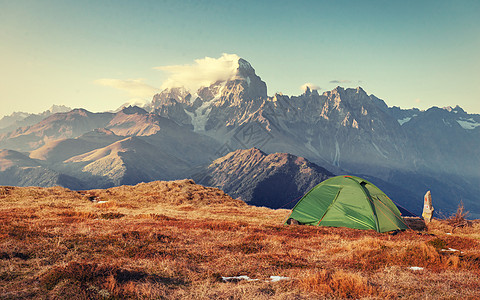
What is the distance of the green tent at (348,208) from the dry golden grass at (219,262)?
176 cm

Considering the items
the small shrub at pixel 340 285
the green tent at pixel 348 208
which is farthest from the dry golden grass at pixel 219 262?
the green tent at pixel 348 208

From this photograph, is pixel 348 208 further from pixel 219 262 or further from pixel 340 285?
pixel 340 285

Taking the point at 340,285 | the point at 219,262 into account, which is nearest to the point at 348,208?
the point at 219,262

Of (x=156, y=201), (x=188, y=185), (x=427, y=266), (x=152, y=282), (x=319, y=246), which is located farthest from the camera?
(x=188, y=185)

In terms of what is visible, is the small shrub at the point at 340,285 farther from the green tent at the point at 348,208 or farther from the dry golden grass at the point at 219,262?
the green tent at the point at 348,208

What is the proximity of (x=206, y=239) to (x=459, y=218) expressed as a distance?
22923 millimetres

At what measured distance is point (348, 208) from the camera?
81.5ft

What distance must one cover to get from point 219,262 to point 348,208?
1519 cm

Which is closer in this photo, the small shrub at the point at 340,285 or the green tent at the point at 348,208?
the small shrub at the point at 340,285

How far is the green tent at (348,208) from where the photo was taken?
2384 centimetres

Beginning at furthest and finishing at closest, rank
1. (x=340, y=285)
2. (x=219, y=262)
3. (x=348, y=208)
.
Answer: (x=348, y=208)
(x=219, y=262)
(x=340, y=285)

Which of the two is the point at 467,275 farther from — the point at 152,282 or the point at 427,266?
the point at 152,282

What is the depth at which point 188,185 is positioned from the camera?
1944 inches

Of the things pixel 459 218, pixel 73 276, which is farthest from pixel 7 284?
pixel 459 218
